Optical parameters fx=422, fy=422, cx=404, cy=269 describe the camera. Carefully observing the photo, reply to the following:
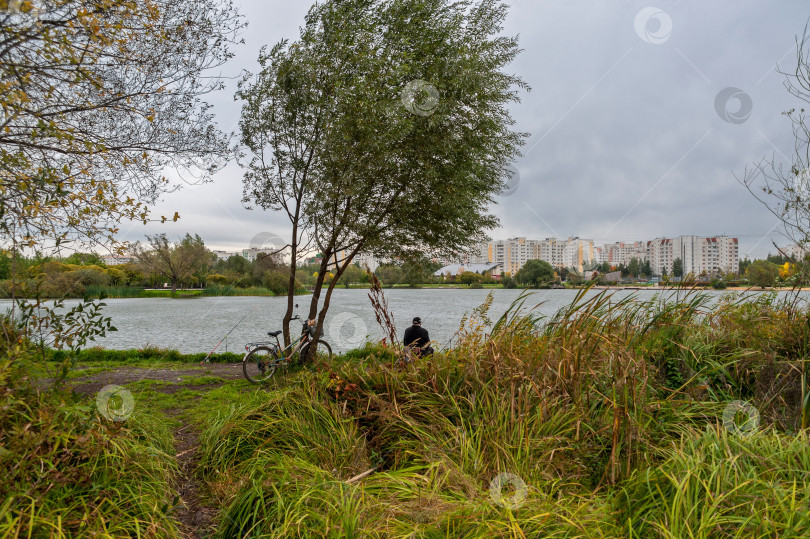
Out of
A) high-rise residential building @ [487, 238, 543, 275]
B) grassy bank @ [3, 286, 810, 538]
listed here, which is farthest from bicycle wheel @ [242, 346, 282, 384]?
high-rise residential building @ [487, 238, 543, 275]

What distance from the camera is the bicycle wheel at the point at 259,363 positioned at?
364 inches

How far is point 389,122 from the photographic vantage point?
294 inches

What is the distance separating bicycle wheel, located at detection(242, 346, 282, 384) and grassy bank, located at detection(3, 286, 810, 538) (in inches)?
184

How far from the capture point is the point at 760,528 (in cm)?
196

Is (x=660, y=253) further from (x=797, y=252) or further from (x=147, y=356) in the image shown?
(x=147, y=356)

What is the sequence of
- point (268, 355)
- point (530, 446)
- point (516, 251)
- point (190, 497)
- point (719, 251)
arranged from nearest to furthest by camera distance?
point (530, 446) → point (190, 497) → point (268, 355) → point (719, 251) → point (516, 251)

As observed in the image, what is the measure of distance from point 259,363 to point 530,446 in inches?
302

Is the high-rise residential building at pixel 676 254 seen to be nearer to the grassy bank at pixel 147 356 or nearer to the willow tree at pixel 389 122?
the willow tree at pixel 389 122

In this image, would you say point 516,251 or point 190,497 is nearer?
point 190,497

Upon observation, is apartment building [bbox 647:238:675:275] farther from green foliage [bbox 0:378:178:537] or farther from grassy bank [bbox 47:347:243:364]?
green foliage [bbox 0:378:178:537]

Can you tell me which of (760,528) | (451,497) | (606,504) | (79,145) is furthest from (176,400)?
(760,528)

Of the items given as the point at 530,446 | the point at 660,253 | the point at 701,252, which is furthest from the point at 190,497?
the point at 660,253

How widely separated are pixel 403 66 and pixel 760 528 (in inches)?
289

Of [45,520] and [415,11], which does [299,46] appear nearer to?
[415,11]
